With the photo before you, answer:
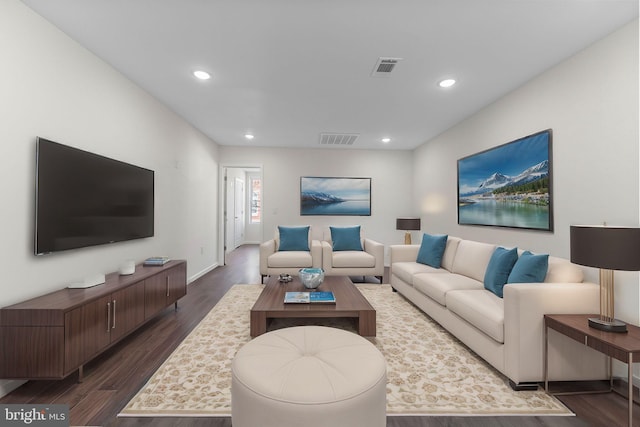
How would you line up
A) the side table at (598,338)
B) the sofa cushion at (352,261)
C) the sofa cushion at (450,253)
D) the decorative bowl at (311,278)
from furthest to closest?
the sofa cushion at (352,261) < the sofa cushion at (450,253) < the decorative bowl at (311,278) < the side table at (598,338)

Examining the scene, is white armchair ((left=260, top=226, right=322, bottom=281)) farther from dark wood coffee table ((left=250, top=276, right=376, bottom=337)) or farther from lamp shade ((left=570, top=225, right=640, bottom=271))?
lamp shade ((left=570, top=225, right=640, bottom=271))

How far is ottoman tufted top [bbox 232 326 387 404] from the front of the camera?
3.95 ft

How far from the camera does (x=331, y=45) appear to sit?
233 centimetres

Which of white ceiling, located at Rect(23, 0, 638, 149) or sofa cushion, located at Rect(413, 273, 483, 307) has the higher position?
white ceiling, located at Rect(23, 0, 638, 149)

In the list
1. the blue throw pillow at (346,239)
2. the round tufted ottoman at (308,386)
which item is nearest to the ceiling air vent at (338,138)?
the blue throw pillow at (346,239)

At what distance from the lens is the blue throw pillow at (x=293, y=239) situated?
4.79 m

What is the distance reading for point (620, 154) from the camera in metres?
2.06

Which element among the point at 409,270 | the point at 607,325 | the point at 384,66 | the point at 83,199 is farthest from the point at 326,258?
the point at 607,325

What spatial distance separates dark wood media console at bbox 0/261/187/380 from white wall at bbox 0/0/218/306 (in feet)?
0.70

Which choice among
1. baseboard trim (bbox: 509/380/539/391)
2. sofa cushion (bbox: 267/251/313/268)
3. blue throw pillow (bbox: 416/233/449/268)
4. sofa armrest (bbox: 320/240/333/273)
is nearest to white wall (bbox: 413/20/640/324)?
blue throw pillow (bbox: 416/233/449/268)

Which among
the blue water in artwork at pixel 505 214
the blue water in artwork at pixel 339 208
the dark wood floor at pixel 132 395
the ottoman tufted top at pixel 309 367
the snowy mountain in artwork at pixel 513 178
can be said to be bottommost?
the dark wood floor at pixel 132 395

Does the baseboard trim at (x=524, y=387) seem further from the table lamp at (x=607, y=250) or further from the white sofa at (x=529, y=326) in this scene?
the table lamp at (x=607, y=250)

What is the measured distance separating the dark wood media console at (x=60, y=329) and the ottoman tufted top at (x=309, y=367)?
1190 mm

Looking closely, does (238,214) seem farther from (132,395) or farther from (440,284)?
(132,395)
